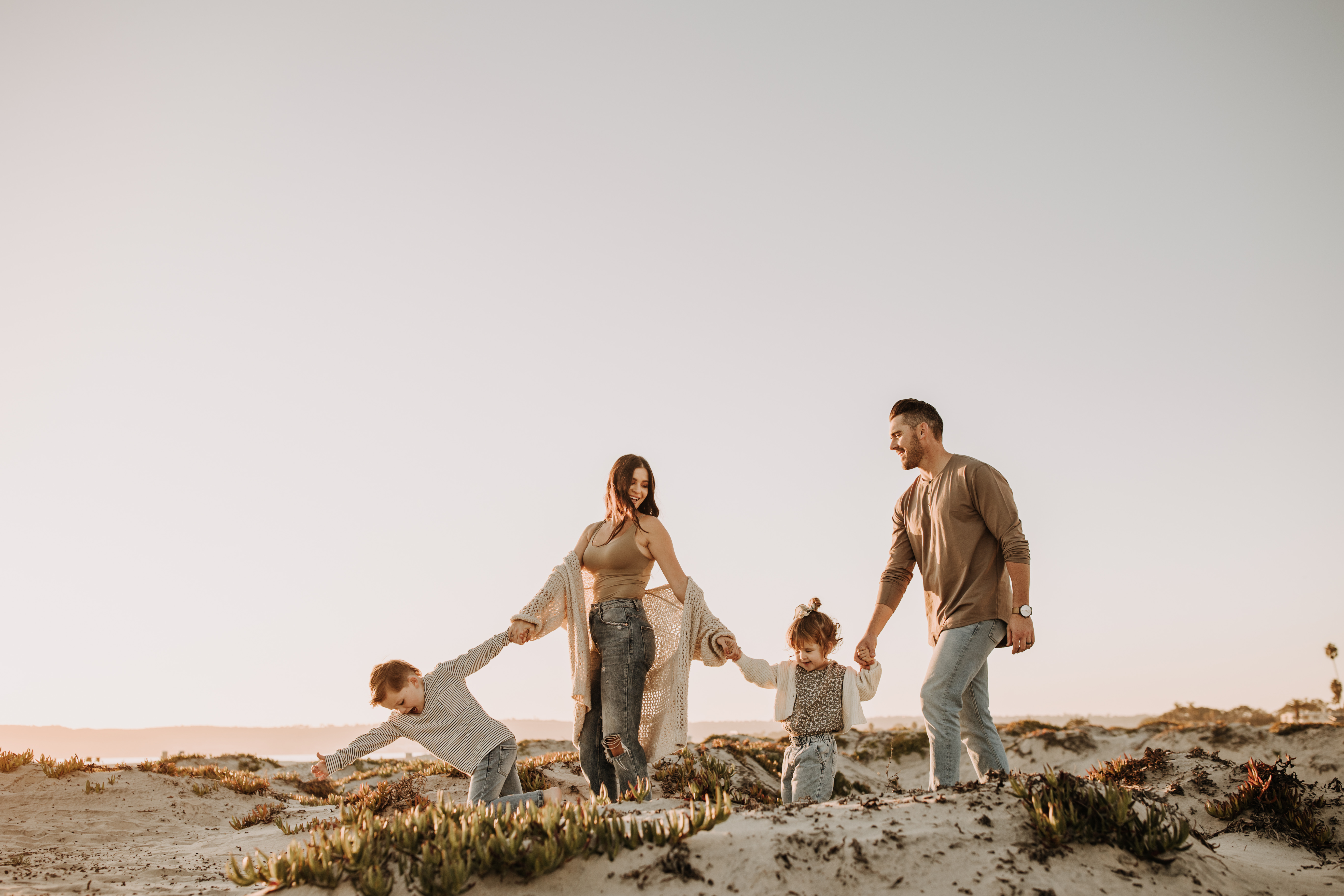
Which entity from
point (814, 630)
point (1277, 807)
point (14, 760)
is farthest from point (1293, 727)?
point (14, 760)

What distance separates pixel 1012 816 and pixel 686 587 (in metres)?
2.84

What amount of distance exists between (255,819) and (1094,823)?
9217mm

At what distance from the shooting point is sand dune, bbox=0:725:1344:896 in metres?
3.40

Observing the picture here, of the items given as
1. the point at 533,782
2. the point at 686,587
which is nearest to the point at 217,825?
the point at 533,782

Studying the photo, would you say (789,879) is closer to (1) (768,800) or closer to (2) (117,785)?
(1) (768,800)

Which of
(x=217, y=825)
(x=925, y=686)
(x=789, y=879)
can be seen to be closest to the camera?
(x=789, y=879)

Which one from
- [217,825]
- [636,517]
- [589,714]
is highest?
[636,517]

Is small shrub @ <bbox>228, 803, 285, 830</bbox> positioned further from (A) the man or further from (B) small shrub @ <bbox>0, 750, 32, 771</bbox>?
(A) the man

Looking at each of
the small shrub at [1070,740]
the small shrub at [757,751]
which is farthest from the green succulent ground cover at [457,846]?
the small shrub at [1070,740]

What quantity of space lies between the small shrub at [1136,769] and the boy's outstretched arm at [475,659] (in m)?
6.79

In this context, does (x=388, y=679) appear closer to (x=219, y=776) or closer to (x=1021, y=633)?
(x=1021, y=633)

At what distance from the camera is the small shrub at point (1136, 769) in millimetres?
8820

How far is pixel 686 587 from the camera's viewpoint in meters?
6.06

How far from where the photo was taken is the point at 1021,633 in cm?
467
